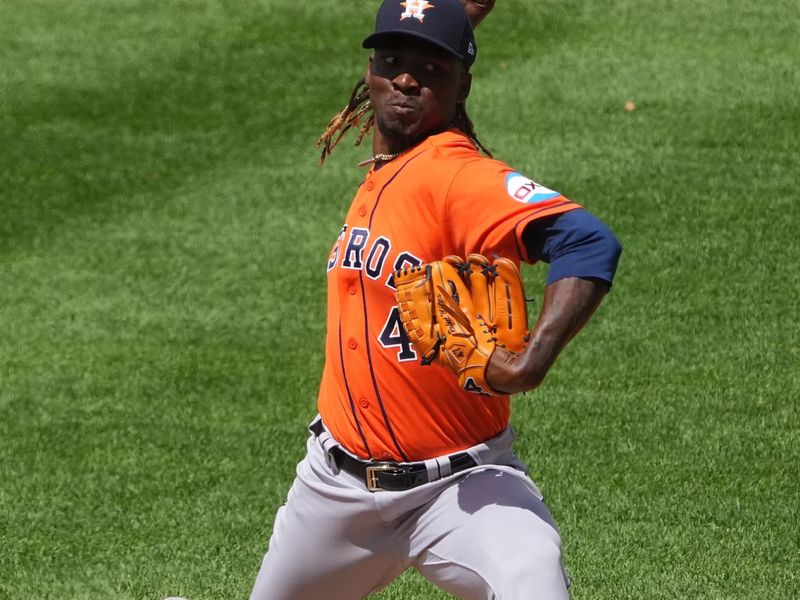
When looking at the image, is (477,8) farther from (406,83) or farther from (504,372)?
(504,372)

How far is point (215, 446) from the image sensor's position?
6.98 metres

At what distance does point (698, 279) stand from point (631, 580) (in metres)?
3.44

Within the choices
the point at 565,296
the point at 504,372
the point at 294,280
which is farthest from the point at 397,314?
the point at 294,280

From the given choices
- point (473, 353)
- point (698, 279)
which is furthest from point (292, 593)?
point (698, 279)

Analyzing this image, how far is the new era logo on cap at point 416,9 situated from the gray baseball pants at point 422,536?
1.21 meters

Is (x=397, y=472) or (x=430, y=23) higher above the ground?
(x=430, y=23)

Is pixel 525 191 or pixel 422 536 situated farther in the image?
pixel 422 536

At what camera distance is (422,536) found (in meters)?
3.77

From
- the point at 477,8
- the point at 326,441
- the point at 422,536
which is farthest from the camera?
the point at 477,8

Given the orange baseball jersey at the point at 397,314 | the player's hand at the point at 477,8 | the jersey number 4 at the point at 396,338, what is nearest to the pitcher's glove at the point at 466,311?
the orange baseball jersey at the point at 397,314

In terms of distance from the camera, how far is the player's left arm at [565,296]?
11.1 feet

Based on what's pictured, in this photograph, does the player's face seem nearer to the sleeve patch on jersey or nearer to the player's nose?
the player's nose

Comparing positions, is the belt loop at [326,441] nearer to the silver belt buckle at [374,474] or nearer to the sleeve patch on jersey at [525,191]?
the silver belt buckle at [374,474]

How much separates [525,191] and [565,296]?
1.05 feet
